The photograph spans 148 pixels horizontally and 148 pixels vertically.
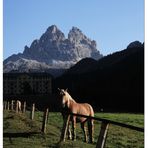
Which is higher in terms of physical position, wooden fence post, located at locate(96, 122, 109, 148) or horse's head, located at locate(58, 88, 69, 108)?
horse's head, located at locate(58, 88, 69, 108)

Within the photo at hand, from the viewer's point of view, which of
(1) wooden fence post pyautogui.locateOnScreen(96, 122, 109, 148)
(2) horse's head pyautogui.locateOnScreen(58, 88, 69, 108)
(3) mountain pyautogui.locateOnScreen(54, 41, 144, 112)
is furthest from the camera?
(3) mountain pyautogui.locateOnScreen(54, 41, 144, 112)

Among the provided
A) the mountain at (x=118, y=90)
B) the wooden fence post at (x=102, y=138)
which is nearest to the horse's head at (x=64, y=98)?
the wooden fence post at (x=102, y=138)

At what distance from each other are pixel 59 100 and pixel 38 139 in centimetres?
267

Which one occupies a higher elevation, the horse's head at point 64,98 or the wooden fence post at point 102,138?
the horse's head at point 64,98

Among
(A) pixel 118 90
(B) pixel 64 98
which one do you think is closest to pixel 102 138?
(B) pixel 64 98

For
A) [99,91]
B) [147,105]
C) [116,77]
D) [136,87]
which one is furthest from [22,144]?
[116,77]

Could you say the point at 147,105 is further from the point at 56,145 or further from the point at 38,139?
the point at 38,139

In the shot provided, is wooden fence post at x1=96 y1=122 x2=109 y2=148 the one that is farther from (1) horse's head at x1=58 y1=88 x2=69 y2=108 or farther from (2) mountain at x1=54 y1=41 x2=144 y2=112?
(2) mountain at x1=54 y1=41 x2=144 y2=112

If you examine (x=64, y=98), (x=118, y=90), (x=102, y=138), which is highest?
(x=118, y=90)

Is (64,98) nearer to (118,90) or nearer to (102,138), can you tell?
(102,138)

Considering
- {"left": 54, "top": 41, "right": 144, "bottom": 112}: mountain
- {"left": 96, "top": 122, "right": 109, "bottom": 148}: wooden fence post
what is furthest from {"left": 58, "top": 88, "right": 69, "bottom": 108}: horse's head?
{"left": 54, "top": 41, "right": 144, "bottom": 112}: mountain

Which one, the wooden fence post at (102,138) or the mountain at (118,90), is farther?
the mountain at (118,90)

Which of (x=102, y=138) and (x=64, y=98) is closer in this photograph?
(x=102, y=138)

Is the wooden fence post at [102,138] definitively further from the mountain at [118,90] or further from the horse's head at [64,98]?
the mountain at [118,90]
